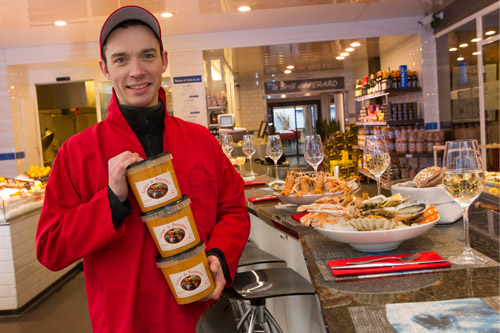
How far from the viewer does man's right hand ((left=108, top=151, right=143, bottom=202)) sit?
129 cm

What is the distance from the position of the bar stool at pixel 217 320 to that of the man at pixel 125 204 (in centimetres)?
24

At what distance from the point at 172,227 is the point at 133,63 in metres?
0.54

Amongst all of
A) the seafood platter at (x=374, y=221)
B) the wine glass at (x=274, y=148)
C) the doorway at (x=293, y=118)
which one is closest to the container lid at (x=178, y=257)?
the seafood platter at (x=374, y=221)

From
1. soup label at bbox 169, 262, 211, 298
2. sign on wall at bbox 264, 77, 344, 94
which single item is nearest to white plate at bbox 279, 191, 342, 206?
soup label at bbox 169, 262, 211, 298

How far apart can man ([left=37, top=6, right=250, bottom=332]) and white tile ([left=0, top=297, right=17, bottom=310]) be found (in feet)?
10.9

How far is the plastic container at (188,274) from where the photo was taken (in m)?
1.34

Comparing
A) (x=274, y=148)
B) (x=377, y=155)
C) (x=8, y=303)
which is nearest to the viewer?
(x=377, y=155)

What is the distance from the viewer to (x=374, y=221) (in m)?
1.30

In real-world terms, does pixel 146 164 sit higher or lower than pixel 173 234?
higher

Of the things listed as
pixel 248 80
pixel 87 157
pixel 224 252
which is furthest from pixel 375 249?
pixel 248 80

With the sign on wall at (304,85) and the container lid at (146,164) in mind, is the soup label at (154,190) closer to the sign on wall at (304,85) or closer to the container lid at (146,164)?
the container lid at (146,164)

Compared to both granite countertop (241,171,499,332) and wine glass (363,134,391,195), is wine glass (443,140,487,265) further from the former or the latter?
wine glass (363,134,391,195)

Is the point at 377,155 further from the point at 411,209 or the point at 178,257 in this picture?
the point at 178,257

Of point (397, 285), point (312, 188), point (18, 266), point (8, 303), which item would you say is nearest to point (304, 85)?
point (18, 266)
